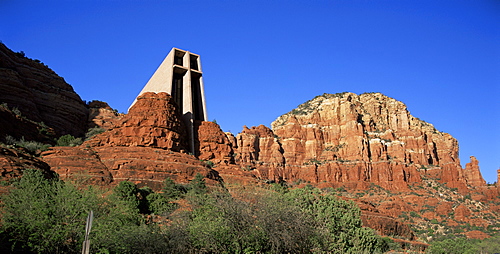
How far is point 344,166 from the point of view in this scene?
99.9m

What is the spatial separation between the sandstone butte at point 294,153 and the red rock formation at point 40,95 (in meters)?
0.17

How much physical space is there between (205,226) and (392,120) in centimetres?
9899

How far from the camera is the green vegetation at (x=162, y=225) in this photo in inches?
794

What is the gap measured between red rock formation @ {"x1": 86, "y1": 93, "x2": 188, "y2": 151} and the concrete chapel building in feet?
21.7

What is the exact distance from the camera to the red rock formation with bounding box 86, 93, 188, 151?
41438mm

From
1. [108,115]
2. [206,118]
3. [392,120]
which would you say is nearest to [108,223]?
[206,118]

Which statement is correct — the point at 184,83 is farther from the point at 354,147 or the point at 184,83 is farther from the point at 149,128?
the point at 354,147

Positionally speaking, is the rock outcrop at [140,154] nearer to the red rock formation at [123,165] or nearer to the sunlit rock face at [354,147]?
the red rock formation at [123,165]

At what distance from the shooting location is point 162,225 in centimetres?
2586

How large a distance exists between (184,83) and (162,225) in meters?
30.9

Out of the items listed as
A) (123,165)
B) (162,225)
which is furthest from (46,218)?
(123,165)

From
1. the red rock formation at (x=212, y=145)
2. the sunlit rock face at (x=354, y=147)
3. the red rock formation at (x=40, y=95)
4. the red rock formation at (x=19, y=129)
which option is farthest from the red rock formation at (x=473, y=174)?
the red rock formation at (x=19, y=129)

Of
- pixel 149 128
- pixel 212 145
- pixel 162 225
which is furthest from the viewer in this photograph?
pixel 212 145

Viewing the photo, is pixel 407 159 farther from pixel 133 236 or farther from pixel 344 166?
pixel 133 236
